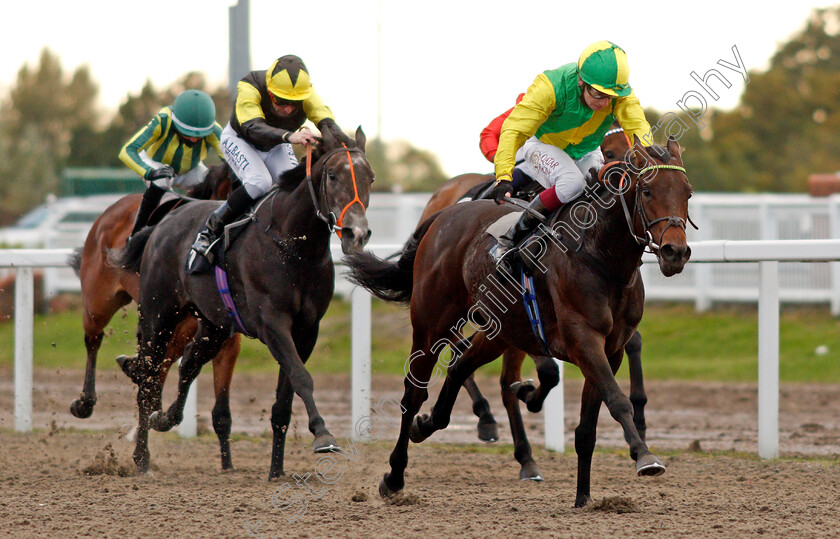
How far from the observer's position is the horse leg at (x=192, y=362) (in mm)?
6645

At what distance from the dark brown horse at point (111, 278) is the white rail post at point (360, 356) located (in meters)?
0.85

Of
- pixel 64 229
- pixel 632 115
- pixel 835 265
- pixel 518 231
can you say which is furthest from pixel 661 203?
pixel 64 229

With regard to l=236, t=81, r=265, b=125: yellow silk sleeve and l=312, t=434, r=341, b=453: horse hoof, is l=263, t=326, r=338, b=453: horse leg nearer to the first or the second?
l=312, t=434, r=341, b=453: horse hoof

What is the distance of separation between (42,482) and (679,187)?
3.87 meters

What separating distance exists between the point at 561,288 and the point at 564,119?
0.96 meters

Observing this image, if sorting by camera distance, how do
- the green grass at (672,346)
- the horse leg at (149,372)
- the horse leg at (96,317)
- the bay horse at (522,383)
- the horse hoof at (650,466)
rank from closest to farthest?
the horse hoof at (650,466) → the bay horse at (522,383) → the horse leg at (149,372) → the horse leg at (96,317) → the green grass at (672,346)

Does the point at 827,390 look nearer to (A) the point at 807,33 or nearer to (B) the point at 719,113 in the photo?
(B) the point at 719,113

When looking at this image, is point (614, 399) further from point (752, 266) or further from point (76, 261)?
point (752, 266)

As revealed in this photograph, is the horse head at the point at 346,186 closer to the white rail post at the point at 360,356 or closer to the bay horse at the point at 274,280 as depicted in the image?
the bay horse at the point at 274,280

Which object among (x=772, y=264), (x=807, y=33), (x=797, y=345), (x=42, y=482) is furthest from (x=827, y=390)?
(x=807, y=33)

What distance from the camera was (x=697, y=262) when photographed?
6.80m

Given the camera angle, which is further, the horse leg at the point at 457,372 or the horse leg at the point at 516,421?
the horse leg at the point at 516,421

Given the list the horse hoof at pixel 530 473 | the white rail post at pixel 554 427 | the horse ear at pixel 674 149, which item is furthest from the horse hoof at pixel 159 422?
the horse ear at pixel 674 149

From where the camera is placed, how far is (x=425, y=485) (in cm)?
599
